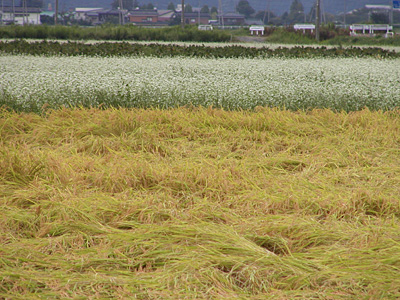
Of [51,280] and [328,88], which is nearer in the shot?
[51,280]

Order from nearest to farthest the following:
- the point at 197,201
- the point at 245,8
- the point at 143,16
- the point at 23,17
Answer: the point at 197,201 < the point at 23,17 < the point at 143,16 < the point at 245,8

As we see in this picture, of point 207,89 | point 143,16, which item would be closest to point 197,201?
point 207,89

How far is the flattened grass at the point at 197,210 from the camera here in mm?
2301

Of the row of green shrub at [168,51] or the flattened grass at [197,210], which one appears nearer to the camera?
the flattened grass at [197,210]

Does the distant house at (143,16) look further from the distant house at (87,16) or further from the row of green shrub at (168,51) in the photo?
the row of green shrub at (168,51)

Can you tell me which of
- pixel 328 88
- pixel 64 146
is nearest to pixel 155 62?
pixel 328 88

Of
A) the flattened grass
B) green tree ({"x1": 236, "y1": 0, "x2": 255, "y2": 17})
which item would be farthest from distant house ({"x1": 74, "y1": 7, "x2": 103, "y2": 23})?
the flattened grass

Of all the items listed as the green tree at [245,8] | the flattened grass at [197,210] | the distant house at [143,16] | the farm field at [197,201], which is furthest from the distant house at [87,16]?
the flattened grass at [197,210]

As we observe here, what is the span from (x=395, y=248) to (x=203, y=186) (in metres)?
1.46

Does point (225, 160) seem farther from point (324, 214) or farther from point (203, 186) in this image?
point (324, 214)

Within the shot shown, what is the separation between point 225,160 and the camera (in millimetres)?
4098

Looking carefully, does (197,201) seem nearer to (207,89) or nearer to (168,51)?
(207,89)

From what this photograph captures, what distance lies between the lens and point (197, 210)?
123 inches

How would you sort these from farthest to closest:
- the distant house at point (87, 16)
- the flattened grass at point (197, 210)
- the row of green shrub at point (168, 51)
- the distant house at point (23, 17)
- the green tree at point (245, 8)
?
1. the green tree at point (245, 8)
2. the distant house at point (87, 16)
3. the distant house at point (23, 17)
4. the row of green shrub at point (168, 51)
5. the flattened grass at point (197, 210)
